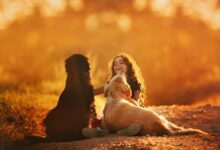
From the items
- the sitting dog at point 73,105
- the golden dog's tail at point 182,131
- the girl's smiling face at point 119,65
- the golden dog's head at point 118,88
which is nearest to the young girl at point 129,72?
the girl's smiling face at point 119,65

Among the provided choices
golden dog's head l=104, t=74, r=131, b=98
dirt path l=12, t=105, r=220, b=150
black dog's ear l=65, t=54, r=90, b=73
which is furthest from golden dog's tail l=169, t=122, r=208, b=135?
black dog's ear l=65, t=54, r=90, b=73

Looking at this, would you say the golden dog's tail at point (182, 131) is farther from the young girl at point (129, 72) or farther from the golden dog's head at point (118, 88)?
the young girl at point (129, 72)

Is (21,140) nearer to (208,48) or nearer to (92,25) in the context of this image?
(208,48)

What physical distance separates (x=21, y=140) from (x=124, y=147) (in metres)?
2.01

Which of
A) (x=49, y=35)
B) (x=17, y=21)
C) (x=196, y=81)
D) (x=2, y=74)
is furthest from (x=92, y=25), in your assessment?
(x=2, y=74)

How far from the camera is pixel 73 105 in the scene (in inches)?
442

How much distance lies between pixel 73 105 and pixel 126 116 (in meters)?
1.07

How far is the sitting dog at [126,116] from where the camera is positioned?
34.9 feet

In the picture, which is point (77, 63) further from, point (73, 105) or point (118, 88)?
point (118, 88)

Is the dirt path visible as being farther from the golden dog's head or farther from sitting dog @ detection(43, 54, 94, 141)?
the golden dog's head

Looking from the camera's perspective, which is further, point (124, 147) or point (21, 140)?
point (21, 140)

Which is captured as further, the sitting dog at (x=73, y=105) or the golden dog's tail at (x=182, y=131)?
the sitting dog at (x=73, y=105)

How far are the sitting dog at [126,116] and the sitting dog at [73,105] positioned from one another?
0.37 m

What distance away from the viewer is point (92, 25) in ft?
106
